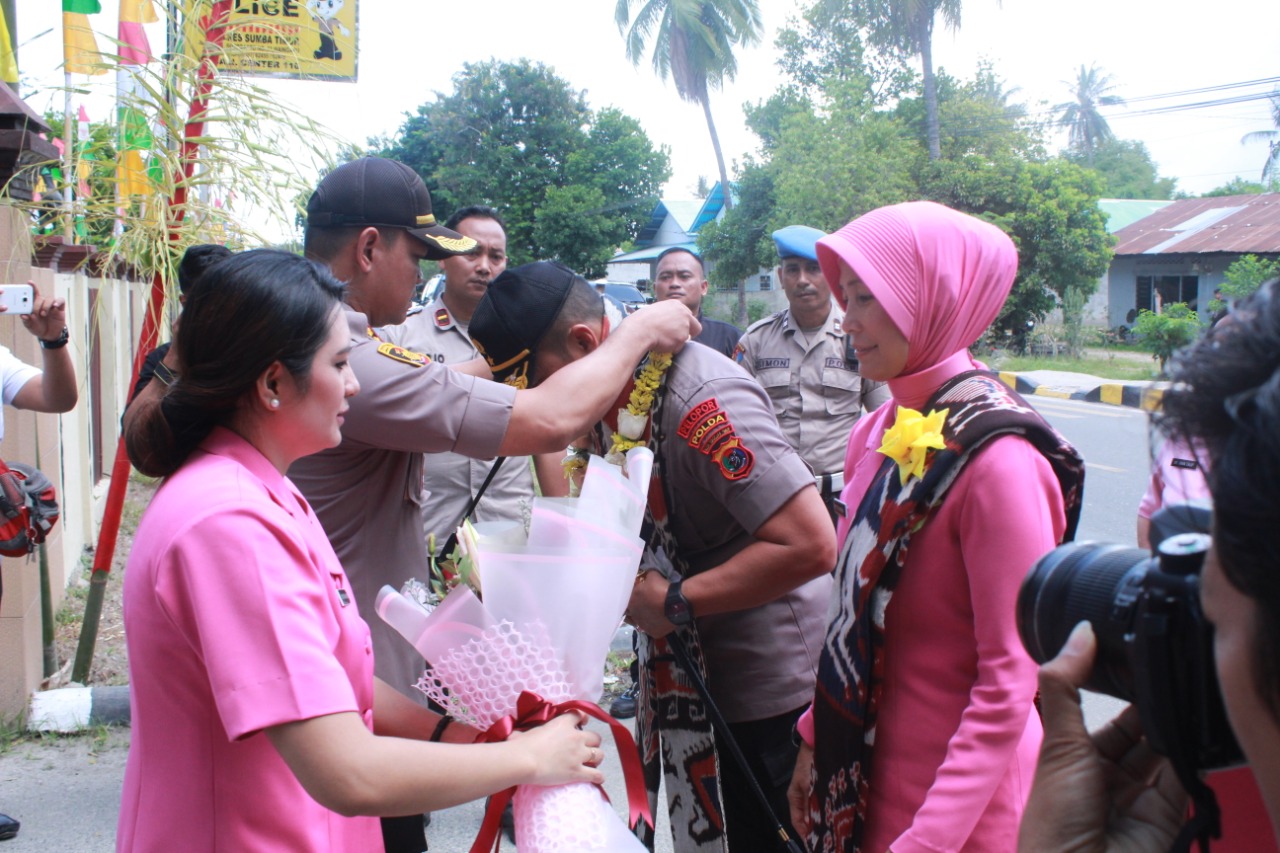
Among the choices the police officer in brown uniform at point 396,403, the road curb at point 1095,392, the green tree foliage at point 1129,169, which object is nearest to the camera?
the police officer in brown uniform at point 396,403

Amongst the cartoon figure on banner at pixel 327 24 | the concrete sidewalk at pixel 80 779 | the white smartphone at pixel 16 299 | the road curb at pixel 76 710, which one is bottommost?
the concrete sidewalk at pixel 80 779

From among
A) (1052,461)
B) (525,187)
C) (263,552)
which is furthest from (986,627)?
(525,187)

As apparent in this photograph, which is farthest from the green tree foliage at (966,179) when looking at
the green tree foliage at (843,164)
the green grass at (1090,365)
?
the green grass at (1090,365)

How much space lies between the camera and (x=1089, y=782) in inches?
35.9

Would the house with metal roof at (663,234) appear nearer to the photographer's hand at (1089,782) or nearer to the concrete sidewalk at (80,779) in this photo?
the concrete sidewalk at (80,779)

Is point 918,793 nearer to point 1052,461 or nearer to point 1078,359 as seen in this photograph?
point 1052,461

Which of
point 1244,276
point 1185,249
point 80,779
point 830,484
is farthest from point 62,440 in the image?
point 1185,249

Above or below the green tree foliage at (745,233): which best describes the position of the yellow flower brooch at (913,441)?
below

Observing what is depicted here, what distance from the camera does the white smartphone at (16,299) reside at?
327cm

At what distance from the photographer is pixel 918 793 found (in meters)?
1.65

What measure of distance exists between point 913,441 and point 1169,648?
838 millimetres

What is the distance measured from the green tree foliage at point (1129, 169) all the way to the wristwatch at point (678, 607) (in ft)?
222

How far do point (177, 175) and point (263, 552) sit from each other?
2.87 m

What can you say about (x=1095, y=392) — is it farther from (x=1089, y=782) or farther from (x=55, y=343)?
(x=1089, y=782)
